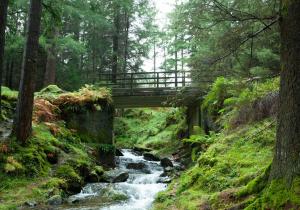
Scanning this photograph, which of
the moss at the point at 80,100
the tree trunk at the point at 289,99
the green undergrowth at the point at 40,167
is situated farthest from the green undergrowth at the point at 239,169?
the moss at the point at 80,100

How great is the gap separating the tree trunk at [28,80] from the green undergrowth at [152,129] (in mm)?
11092

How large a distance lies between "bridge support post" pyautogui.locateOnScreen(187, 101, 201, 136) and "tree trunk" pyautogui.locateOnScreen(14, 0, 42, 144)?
327 inches

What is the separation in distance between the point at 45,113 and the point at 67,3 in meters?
8.82

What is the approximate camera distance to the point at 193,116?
18.8 m

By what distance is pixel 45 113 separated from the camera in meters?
13.2

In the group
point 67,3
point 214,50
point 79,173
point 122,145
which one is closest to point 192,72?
point 214,50

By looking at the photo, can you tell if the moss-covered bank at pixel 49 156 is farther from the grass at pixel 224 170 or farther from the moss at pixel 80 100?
the grass at pixel 224 170

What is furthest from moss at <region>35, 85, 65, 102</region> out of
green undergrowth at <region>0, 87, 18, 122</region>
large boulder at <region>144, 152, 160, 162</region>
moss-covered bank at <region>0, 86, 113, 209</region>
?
large boulder at <region>144, 152, 160, 162</region>

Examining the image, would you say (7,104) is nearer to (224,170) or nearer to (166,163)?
(166,163)

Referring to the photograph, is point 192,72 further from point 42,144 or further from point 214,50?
point 42,144

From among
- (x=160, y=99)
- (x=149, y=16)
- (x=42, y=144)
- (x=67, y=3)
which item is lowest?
(x=42, y=144)

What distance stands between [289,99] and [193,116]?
13.7 m

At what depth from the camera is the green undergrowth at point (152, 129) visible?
22.2m

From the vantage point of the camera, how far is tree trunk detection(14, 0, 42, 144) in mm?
10320
